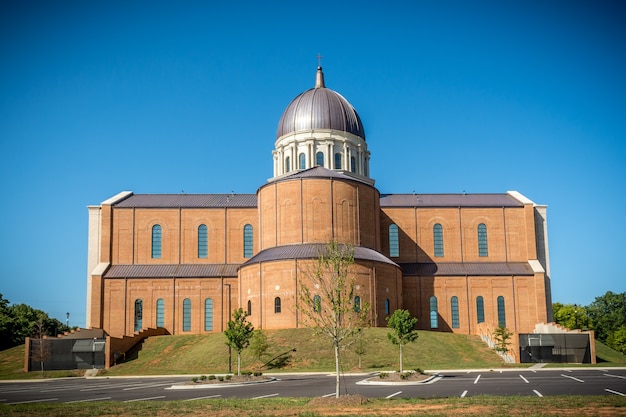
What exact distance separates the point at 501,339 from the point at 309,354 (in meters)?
16.1

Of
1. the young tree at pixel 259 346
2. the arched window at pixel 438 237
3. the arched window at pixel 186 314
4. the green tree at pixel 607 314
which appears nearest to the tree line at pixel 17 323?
the arched window at pixel 186 314

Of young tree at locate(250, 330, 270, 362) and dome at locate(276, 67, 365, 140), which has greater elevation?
dome at locate(276, 67, 365, 140)

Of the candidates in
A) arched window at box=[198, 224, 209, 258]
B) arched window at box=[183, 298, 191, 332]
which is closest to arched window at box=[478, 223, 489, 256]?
arched window at box=[198, 224, 209, 258]

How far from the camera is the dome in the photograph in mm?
77125

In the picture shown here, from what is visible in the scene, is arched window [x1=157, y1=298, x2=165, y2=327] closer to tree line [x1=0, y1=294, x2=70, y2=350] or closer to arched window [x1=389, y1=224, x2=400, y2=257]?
tree line [x1=0, y1=294, x2=70, y2=350]

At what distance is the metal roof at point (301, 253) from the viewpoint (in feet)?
200

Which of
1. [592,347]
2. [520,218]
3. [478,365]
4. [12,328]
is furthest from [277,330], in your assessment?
[12,328]

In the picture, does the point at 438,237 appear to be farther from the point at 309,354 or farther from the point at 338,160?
the point at 309,354

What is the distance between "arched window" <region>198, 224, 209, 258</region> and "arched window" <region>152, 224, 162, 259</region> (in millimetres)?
4059

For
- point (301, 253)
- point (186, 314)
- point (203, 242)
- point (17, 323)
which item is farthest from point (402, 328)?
point (17, 323)

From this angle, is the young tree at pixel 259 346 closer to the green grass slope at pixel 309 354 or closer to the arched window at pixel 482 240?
the green grass slope at pixel 309 354

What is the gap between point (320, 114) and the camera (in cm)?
7738

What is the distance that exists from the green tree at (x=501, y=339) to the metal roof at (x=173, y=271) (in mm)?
26488

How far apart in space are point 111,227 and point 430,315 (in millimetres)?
33398
